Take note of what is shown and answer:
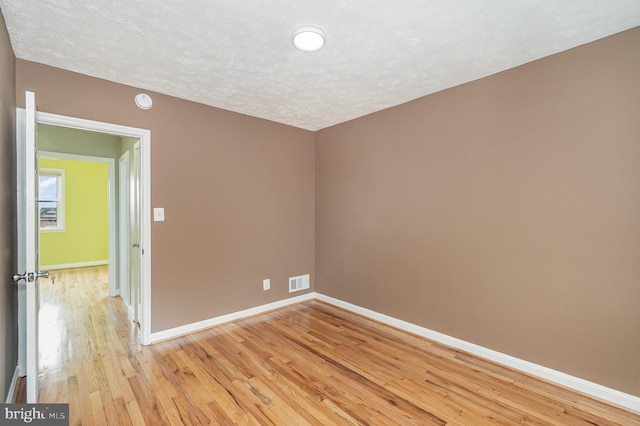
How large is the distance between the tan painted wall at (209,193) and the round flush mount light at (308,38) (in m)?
1.72

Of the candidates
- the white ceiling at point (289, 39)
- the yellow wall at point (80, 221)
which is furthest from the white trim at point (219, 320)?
the yellow wall at point (80, 221)

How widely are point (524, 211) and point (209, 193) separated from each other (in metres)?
3.13

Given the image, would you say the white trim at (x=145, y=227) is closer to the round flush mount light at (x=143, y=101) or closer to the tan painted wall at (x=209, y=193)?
the tan painted wall at (x=209, y=193)

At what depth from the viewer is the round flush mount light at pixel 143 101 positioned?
2.84 m

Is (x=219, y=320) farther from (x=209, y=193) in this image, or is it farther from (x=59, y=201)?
(x=59, y=201)

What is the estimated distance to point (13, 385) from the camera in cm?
209

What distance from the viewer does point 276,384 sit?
2.25 metres

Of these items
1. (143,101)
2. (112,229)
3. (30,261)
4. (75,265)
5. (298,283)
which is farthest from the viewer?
(75,265)

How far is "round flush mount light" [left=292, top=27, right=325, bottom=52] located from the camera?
1909mm

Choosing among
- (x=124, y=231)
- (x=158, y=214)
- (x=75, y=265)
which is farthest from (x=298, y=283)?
(x=75, y=265)

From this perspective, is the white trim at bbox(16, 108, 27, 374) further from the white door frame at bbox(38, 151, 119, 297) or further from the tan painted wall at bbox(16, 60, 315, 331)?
the white door frame at bbox(38, 151, 119, 297)

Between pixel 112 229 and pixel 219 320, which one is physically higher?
pixel 112 229

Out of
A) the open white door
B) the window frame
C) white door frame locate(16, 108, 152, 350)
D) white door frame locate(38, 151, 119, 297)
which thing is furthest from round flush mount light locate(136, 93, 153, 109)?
the window frame

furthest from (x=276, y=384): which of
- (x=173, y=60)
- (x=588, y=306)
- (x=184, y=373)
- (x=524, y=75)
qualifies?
(x=524, y=75)
